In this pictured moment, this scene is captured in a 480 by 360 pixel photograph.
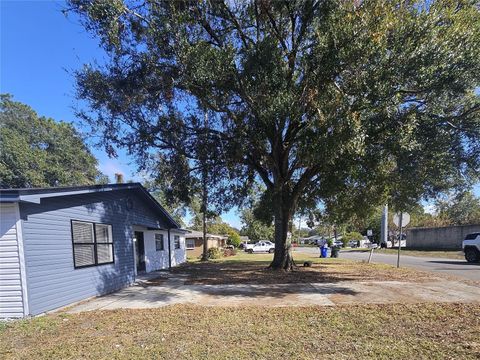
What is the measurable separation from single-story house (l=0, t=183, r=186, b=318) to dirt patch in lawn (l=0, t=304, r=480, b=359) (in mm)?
883

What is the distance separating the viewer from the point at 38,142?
46.0m

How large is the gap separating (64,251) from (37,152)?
122ft

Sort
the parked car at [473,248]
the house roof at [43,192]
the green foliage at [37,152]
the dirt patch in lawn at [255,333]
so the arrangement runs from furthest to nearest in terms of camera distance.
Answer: the green foliage at [37,152] < the parked car at [473,248] < the house roof at [43,192] < the dirt patch in lawn at [255,333]

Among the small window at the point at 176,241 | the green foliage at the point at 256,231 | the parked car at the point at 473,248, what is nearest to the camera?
the parked car at the point at 473,248

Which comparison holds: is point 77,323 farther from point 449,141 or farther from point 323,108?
point 449,141

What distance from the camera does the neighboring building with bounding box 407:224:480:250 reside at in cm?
3638

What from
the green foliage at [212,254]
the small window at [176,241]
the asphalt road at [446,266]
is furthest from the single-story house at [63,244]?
the green foliage at [212,254]

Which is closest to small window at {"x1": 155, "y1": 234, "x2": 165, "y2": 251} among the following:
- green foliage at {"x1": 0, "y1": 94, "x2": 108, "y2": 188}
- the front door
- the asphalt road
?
the front door

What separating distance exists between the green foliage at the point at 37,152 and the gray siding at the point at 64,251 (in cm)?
2950

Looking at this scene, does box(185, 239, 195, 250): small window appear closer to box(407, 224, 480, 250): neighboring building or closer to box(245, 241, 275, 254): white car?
box(245, 241, 275, 254): white car

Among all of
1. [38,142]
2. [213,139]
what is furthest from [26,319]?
[38,142]

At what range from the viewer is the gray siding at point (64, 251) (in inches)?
361

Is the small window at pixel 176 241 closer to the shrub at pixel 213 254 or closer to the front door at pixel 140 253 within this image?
the shrub at pixel 213 254

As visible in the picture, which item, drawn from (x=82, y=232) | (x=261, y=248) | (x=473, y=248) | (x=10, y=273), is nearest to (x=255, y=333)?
(x=10, y=273)
